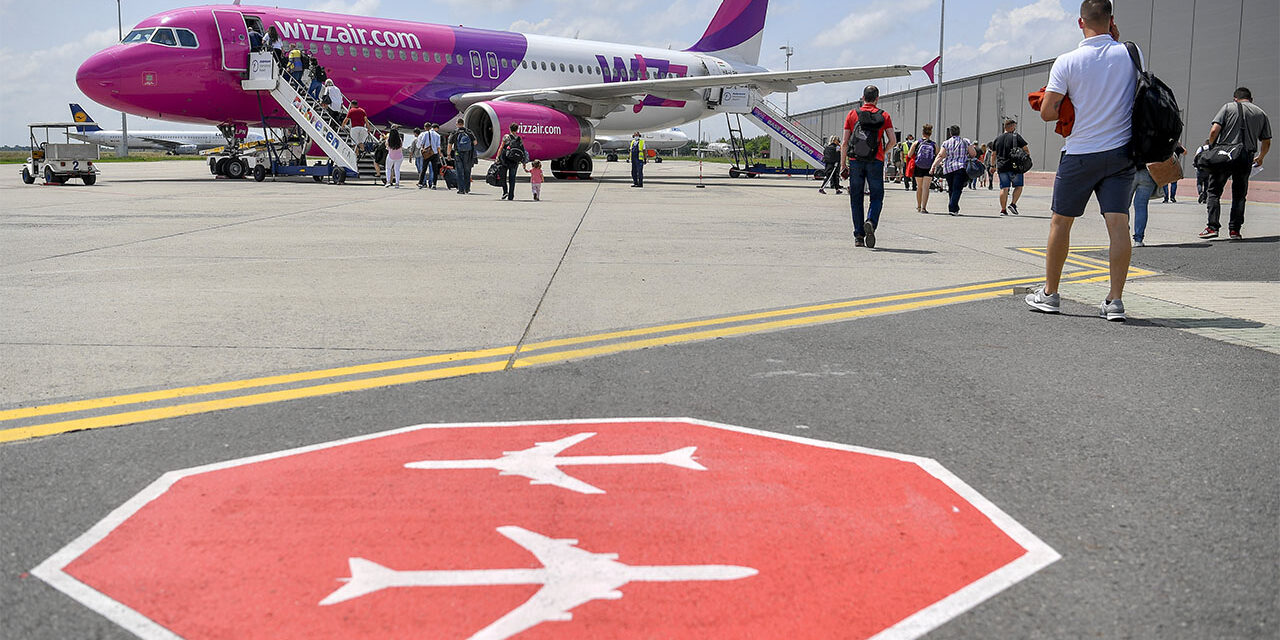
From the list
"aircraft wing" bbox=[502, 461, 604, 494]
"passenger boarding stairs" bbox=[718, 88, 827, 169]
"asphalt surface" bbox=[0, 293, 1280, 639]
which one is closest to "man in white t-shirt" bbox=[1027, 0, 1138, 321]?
"asphalt surface" bbox=[0, 293, 1280, 639]

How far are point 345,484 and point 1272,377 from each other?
426cm

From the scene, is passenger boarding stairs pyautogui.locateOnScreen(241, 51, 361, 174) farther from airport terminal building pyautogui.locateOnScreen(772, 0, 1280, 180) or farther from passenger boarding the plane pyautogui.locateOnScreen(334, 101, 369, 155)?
airport terminal building pyautogui.locateOnScreen(772, 0, 1280, 180)

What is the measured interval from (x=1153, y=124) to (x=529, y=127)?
71.6ft

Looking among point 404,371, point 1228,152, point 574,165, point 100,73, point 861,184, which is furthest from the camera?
point 574,165

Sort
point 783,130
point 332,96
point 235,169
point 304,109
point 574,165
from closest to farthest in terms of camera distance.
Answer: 1. point 304,109
2. point 332,96
3. point 235,169
4. point 574,165
5. point 783,130

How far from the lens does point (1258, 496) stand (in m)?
3.15

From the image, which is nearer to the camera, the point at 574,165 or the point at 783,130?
the point at 574,165

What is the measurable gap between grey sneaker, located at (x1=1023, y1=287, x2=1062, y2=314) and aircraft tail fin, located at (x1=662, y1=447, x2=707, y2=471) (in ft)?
13.5

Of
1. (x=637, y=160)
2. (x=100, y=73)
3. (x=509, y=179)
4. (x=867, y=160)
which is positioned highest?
(x=100, y=73)

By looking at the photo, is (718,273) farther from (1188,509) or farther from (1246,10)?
(1246,10)

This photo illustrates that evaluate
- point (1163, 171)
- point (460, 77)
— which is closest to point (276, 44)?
point (460, 77)

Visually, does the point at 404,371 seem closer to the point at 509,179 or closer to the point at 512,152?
the point at 509,179

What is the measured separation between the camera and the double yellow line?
13.4 feet

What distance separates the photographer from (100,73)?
2370 centimetres
